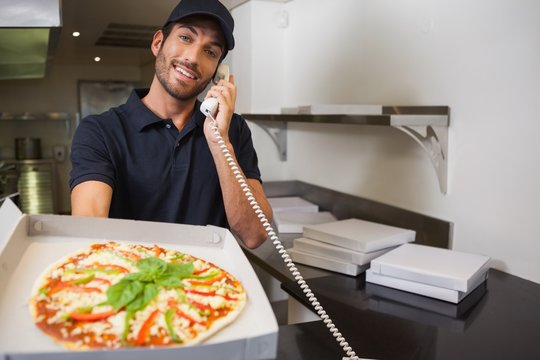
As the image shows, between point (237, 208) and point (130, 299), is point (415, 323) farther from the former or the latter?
point (130, 299)

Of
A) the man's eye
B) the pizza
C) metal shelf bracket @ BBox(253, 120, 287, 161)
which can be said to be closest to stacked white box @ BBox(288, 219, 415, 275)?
the man's eye

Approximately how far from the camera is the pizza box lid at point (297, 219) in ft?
7.61

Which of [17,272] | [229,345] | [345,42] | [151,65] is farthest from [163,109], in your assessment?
[151,65]

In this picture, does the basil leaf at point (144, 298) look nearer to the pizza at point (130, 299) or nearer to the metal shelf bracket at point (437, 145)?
the pizza at point (130, 299)

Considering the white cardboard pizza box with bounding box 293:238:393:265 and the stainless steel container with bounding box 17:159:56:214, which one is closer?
the white cardboard pizza box with bounding box 293:238:393:265

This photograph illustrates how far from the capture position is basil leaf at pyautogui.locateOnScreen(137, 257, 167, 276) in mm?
733

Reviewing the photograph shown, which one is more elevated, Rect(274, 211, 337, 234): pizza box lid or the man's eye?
the man's eye

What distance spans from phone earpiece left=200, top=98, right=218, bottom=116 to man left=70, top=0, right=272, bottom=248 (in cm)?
2

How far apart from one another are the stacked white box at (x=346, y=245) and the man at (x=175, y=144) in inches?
15.7

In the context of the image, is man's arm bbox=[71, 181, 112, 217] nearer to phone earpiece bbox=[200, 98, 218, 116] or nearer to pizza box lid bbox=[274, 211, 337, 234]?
phone earpiece bbox=[200, 98, 218, 116]

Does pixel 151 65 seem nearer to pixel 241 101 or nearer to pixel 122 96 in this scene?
pixel 122 96

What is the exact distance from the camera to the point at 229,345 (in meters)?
0.58

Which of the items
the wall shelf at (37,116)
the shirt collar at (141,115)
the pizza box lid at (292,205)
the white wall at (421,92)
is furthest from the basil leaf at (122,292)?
the wall shelf at (37,116)

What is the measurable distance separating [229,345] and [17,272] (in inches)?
15.5
